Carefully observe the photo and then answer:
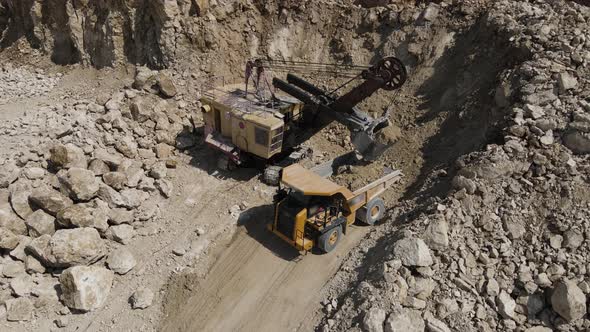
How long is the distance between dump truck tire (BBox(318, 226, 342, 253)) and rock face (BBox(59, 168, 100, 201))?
6097 mm

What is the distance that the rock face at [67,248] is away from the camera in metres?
9.78

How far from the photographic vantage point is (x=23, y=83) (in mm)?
17203

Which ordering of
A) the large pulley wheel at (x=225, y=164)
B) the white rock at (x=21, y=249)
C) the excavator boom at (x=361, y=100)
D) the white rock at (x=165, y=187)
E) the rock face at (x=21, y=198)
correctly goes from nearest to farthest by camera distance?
the white rock at (x=21, y=249)
the rock face at (x=21, y=198)
the excavator boom at (x=361, y=100)
the white rock at (x=165, y=187)
the large pulley wheel at (x=225, y=164)

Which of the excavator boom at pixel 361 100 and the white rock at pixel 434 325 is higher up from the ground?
the excavator boom at pixel 361 100

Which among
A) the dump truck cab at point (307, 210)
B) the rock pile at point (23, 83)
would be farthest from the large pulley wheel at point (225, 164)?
the rock pile at point (23, 83)

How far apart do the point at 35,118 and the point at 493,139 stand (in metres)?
13.5

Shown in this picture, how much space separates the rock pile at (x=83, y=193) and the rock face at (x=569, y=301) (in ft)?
27.4

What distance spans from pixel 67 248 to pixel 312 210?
5.67m

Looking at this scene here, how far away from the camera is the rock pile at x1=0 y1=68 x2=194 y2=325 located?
9.62 m

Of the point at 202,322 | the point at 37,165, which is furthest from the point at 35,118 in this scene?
the point at 202,322

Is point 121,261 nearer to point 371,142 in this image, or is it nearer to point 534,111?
point 371,142

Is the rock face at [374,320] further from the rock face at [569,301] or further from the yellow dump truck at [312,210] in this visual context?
the rock face at [569,301]

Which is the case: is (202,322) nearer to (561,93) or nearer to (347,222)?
(347,222)

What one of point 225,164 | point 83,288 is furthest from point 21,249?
point 225,164
